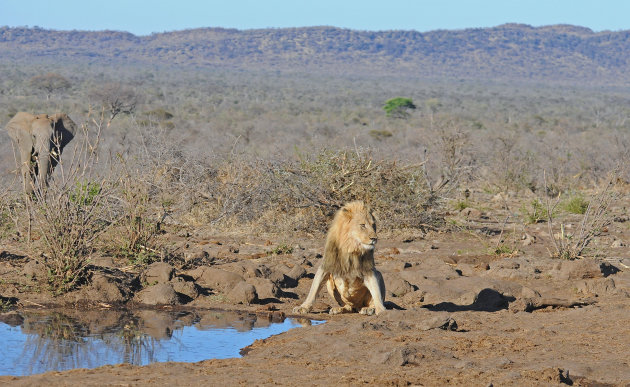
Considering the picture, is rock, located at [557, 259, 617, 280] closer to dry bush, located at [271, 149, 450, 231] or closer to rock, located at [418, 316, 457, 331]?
dry bush, located at [271, 149, 450, 231]

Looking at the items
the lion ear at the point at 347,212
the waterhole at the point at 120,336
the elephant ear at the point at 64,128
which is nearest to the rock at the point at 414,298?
the waterhole at the point at 120,336

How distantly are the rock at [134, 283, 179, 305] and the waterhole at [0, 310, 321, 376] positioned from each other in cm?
26

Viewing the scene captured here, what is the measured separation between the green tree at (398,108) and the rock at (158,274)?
4218cm

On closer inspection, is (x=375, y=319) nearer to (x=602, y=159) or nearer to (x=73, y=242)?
(x=73, y=242)

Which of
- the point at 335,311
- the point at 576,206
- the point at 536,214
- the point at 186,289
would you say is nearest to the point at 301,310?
the point at 335,311

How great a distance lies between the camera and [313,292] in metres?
8.91

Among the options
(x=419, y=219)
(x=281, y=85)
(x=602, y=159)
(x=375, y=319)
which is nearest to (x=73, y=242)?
(x=375, y=319)

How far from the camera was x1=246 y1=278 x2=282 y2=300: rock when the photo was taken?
972cm

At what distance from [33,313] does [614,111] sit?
188 feet

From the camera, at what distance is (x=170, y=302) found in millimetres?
9250

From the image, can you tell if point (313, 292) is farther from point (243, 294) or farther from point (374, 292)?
point (243, 294)

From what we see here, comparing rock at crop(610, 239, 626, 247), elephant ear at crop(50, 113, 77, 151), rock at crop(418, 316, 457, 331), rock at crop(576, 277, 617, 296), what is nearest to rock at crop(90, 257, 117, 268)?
rock at crop(418, 316, 457, 331)

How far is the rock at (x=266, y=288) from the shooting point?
9719 millimetres

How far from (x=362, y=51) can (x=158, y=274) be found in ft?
430
